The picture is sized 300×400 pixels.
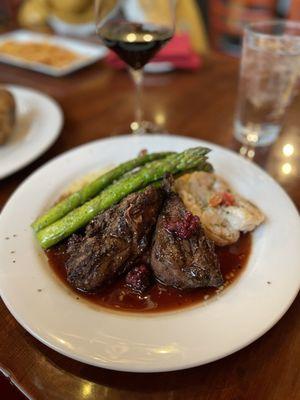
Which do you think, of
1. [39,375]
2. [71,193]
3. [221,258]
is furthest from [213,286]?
[71,193]

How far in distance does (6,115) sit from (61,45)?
1645 mm

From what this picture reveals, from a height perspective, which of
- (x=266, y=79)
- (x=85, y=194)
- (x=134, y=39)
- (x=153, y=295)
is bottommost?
(x=153, y=295)

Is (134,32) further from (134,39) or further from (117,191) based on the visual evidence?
(117,191)

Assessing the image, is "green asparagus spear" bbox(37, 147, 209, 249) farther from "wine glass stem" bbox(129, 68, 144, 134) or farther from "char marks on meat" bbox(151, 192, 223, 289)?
"wine glass stem" bbox(129, 68, 144, 134)

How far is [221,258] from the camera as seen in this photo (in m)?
1.56

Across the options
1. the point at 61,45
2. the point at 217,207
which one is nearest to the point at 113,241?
the point at 217,207

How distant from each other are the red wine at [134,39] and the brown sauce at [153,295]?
Result: 124 cm

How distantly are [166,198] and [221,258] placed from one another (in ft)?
1.15

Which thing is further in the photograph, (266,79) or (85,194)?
(266,79)

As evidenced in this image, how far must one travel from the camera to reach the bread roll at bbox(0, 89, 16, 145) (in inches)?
84.9

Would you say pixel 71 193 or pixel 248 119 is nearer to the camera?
pixel 71 193

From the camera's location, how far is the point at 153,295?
1380mm

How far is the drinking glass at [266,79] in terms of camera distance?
2158 mm

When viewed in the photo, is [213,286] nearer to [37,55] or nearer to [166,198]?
[166,198]
